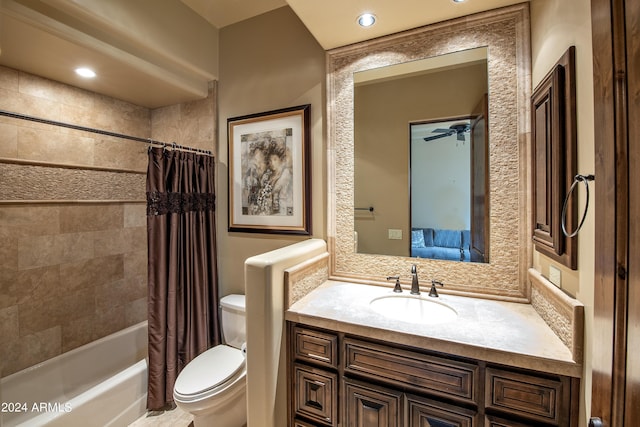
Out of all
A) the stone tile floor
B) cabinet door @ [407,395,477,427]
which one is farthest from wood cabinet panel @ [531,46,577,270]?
the stone tile floor

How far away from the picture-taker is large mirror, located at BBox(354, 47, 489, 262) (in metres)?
1.59

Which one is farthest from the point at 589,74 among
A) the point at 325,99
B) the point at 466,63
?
the point at 325,99

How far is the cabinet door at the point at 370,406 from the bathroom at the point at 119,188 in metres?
0.95

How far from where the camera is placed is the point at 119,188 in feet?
8.14

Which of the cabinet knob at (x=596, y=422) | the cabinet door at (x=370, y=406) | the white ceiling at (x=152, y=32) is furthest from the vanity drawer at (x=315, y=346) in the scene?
the white ceiling at (x=152, y=32)

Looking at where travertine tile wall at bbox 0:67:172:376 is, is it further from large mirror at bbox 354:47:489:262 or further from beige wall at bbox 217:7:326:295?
large mirror at bbox 354:47:489:262

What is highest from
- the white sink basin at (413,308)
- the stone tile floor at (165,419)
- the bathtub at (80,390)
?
the white sink basin at (413,308)

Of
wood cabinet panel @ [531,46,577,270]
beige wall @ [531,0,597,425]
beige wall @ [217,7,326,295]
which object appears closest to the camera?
beige wall @ [531,0,597,425]

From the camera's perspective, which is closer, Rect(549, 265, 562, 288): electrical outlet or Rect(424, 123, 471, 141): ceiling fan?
Rect(549, 265, 562, 288): electrical outlet

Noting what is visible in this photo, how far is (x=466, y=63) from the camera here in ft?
5.20

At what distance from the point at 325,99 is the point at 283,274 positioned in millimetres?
1282

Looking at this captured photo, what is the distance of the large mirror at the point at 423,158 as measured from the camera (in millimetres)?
1591

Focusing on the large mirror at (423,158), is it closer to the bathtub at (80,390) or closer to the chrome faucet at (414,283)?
the chrome faucet at (414,283)

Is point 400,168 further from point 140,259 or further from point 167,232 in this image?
point 140,259
